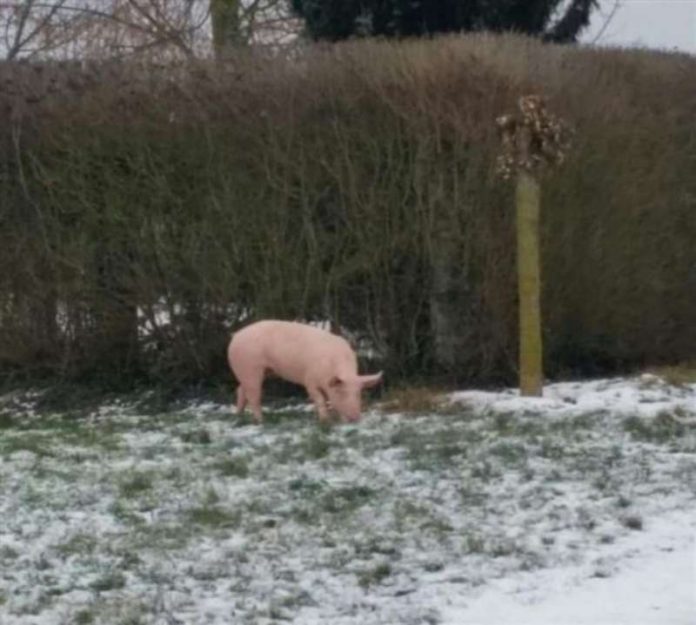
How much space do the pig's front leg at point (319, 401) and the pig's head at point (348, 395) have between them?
0.33 feet

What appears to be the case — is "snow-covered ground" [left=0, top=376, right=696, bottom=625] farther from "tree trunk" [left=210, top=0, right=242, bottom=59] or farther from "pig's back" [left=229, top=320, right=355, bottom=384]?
"tree trunk" [left=210, top=0, right=242, bottom=59]

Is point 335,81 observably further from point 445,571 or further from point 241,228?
point 445,571

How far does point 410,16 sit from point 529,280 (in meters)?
6.52

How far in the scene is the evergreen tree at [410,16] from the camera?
61.4 feet

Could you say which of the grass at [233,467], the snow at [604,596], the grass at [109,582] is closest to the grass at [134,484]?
the grass at [233,467]

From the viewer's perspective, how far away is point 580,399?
41.3ft

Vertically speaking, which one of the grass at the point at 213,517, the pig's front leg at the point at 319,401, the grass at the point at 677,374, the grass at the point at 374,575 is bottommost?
the grass at the point at 677,374

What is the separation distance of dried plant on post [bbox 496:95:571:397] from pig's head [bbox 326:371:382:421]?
1313 mm

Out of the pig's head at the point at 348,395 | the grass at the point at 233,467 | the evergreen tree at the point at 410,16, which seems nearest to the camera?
the grass at the point at 233,467

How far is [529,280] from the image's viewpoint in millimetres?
12859

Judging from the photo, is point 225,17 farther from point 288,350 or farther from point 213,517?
point 213,517

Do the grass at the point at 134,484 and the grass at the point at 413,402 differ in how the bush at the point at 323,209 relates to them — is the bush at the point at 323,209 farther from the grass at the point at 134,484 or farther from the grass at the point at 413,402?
the grass at the point at 134,484

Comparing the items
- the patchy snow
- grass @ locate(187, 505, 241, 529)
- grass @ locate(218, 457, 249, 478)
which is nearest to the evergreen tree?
the patchy snow

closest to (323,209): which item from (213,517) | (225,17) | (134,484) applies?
(134,484)
